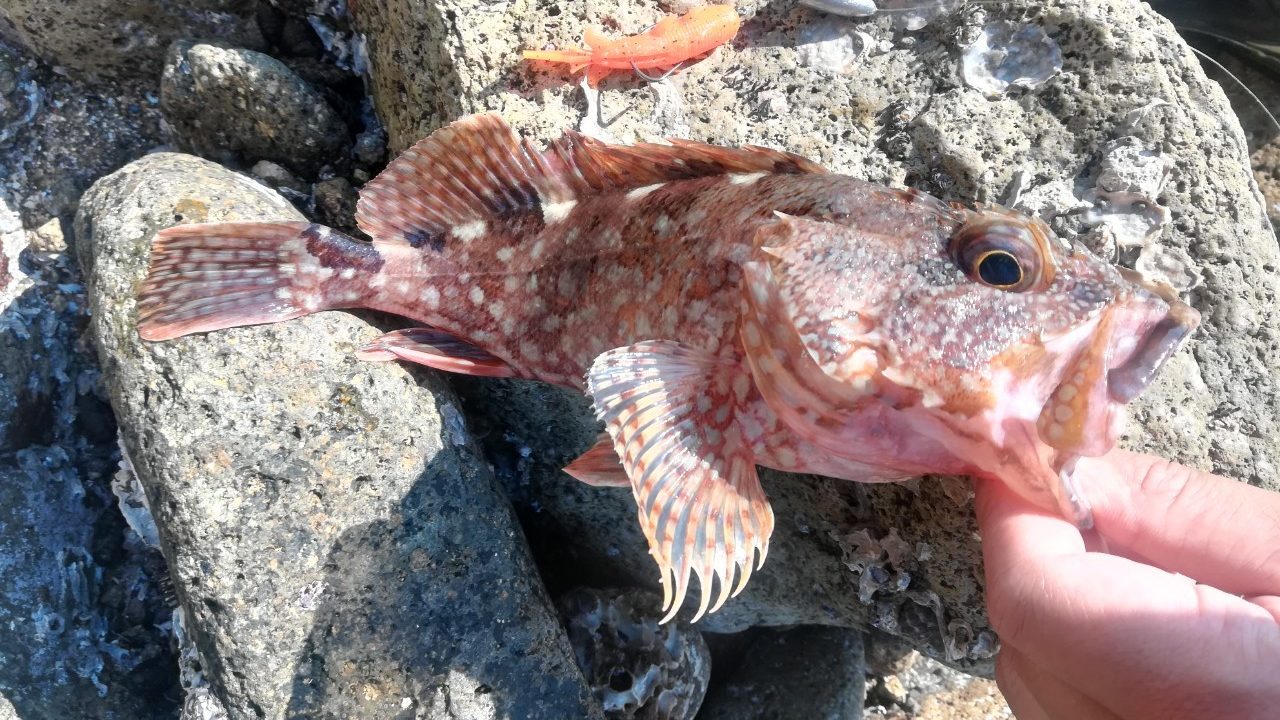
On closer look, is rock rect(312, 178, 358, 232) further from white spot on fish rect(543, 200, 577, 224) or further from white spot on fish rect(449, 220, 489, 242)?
white spot on fish rect(543, 200, 577, 224)

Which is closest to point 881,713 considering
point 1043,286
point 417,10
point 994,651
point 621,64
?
point 994,651

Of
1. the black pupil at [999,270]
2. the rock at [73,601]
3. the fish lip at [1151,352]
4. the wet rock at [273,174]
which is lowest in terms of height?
the rock at [73,601]

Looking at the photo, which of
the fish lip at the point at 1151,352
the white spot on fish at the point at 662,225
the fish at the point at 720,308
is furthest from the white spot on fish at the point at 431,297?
the fish lip at the point at 1151,352

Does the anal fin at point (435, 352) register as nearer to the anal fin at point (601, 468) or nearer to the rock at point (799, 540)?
the rock at point (799, 540)

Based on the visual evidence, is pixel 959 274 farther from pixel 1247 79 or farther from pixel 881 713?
pixel 1247 79

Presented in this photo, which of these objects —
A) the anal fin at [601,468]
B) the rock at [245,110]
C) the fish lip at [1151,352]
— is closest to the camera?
the fish lip at [1151,352]
